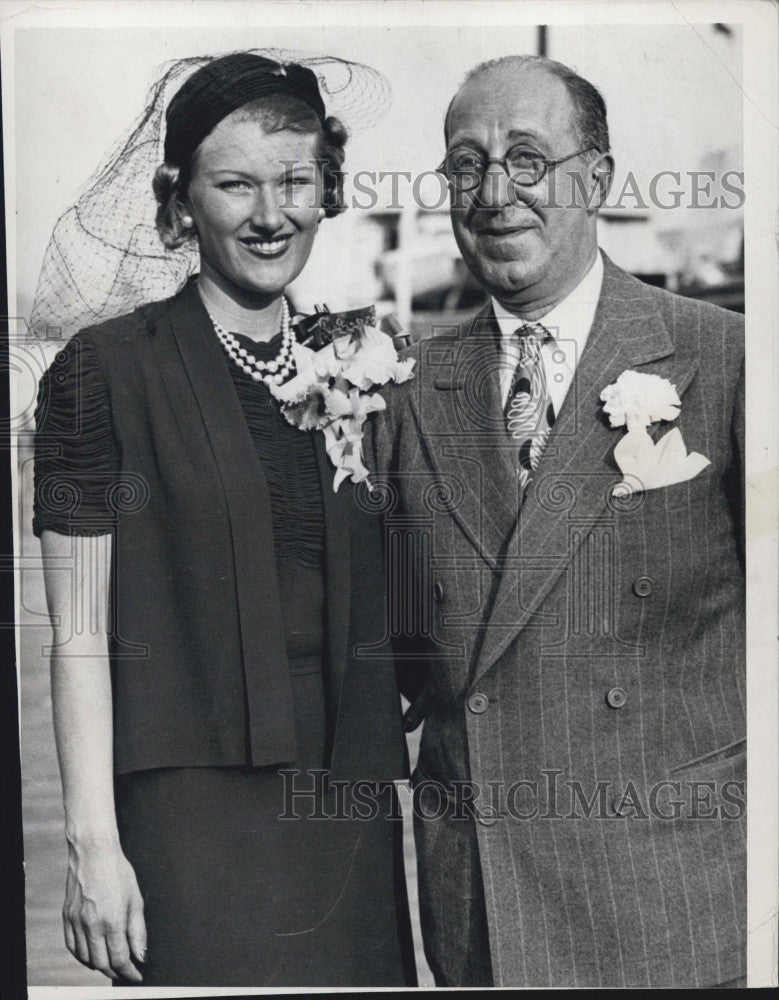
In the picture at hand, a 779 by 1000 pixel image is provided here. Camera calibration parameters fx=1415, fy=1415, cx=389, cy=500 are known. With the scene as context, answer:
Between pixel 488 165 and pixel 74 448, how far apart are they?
1.24 metres

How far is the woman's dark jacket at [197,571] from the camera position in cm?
345

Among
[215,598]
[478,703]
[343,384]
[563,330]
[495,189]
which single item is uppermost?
[495,189]

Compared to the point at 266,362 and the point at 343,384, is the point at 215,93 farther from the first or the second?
the point at 343,384

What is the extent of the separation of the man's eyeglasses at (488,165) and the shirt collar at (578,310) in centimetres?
25

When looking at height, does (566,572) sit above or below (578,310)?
below

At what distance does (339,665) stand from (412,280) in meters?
0.97

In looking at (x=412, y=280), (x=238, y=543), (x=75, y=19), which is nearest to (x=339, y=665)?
(x=238, y=543)

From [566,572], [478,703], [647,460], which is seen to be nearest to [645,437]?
[647,460]

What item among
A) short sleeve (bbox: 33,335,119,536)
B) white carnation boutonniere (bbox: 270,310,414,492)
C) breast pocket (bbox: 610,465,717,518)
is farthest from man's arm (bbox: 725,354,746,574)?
short sleeve (bbox: 33,335,119,536)

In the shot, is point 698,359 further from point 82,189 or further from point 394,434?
point 82,189

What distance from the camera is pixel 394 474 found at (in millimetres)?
3529

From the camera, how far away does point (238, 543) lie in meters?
3.45

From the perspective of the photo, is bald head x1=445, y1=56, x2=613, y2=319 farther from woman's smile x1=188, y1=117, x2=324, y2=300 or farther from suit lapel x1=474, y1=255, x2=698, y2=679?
woman's smile x1=188, y1=117, x2=324, y2=300

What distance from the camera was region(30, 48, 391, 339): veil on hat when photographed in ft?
11.5
